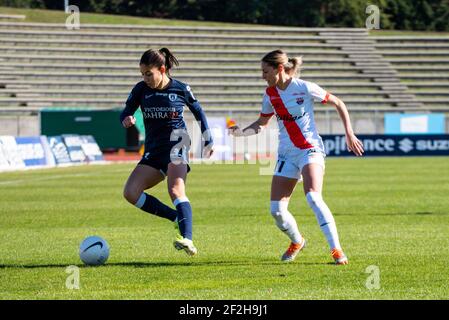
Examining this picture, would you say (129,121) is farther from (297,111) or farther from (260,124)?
(297,111)

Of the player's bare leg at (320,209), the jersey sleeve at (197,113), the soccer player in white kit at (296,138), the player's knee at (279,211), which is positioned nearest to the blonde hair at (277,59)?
the soccer player in white kit at (296,138)

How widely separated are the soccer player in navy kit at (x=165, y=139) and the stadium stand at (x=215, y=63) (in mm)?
44940

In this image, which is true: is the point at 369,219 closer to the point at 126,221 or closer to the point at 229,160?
the point at 126,221

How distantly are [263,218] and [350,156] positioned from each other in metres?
30.4

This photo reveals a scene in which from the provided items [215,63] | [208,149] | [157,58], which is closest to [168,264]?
[208,149]

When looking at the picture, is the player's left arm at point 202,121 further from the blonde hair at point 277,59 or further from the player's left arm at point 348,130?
the player's left arm at point 348,130

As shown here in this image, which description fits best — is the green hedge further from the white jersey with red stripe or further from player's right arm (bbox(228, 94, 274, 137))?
the white jersey with red stripe

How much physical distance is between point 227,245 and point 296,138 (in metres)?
2.74

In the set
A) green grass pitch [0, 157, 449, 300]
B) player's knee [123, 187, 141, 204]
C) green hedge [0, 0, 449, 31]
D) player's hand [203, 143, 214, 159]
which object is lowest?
green grass pitch [0, 157, 449, 300]

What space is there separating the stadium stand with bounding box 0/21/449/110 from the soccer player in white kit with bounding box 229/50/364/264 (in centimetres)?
4595

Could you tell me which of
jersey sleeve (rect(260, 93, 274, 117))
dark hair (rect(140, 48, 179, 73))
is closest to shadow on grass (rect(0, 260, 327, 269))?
jersey sleeve (rect(260, 93, 274, 117))

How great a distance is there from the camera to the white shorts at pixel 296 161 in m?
11.1

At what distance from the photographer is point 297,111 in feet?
36.5

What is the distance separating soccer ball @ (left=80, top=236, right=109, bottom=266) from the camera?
11.2 m
